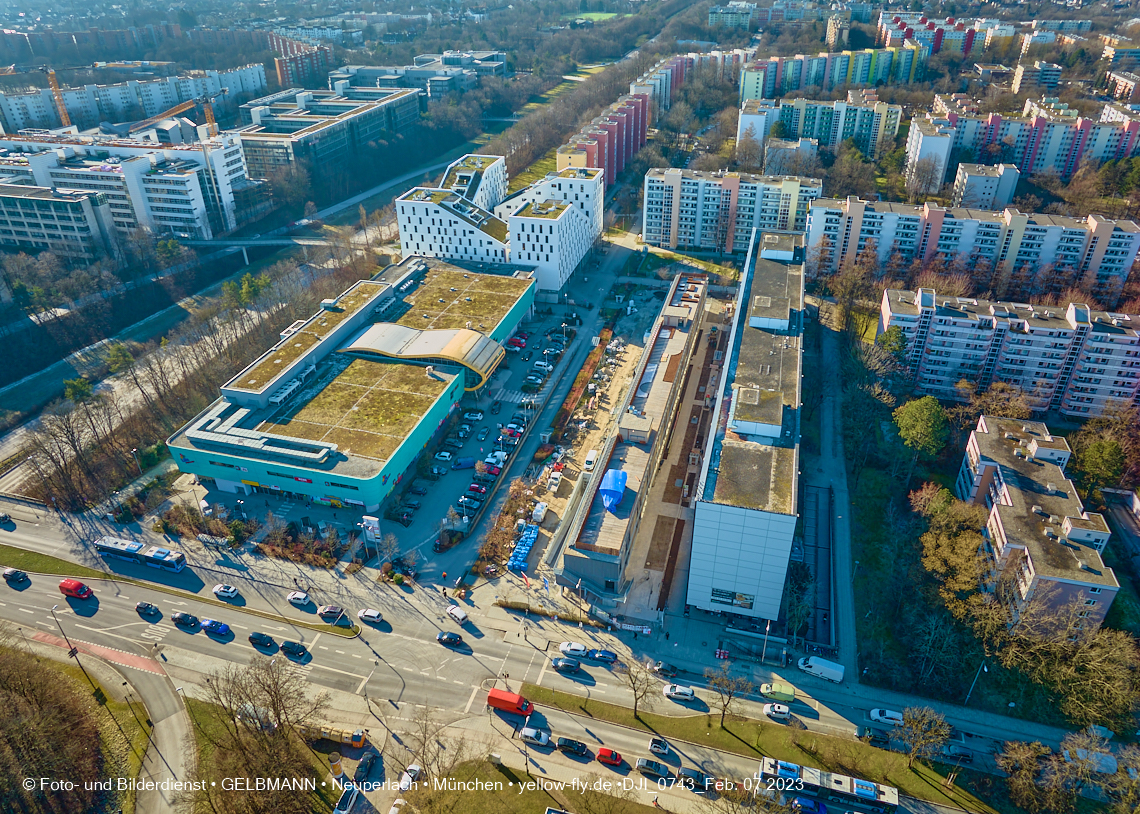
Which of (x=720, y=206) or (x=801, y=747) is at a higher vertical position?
(x=720, y=206)

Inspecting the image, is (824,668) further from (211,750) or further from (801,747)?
(211,750)

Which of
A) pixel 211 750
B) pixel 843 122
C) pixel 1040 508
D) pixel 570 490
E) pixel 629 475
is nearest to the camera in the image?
pixel 211 750

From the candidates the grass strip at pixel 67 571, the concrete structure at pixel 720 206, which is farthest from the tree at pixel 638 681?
the concrete structure at pixel 720 206

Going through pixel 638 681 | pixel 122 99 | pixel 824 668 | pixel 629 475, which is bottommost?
pixel 824 668

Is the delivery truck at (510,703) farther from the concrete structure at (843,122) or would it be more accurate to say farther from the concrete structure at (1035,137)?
the concrete structure at (843,122)

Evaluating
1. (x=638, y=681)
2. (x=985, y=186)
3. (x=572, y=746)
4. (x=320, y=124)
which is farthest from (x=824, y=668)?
(x=320, y=124)

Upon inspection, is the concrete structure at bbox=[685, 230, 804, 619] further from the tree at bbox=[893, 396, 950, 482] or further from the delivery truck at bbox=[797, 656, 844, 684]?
the tree at bbox=[893, 396, 950, 482]

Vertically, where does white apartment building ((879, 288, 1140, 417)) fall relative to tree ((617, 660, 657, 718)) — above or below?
above

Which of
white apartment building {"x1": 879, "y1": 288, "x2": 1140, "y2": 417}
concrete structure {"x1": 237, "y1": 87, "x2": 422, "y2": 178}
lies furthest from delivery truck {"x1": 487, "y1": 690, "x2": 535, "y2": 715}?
concrete structure {"x1": 237, "y1": 87, "x2": 422, "y2": 178}
